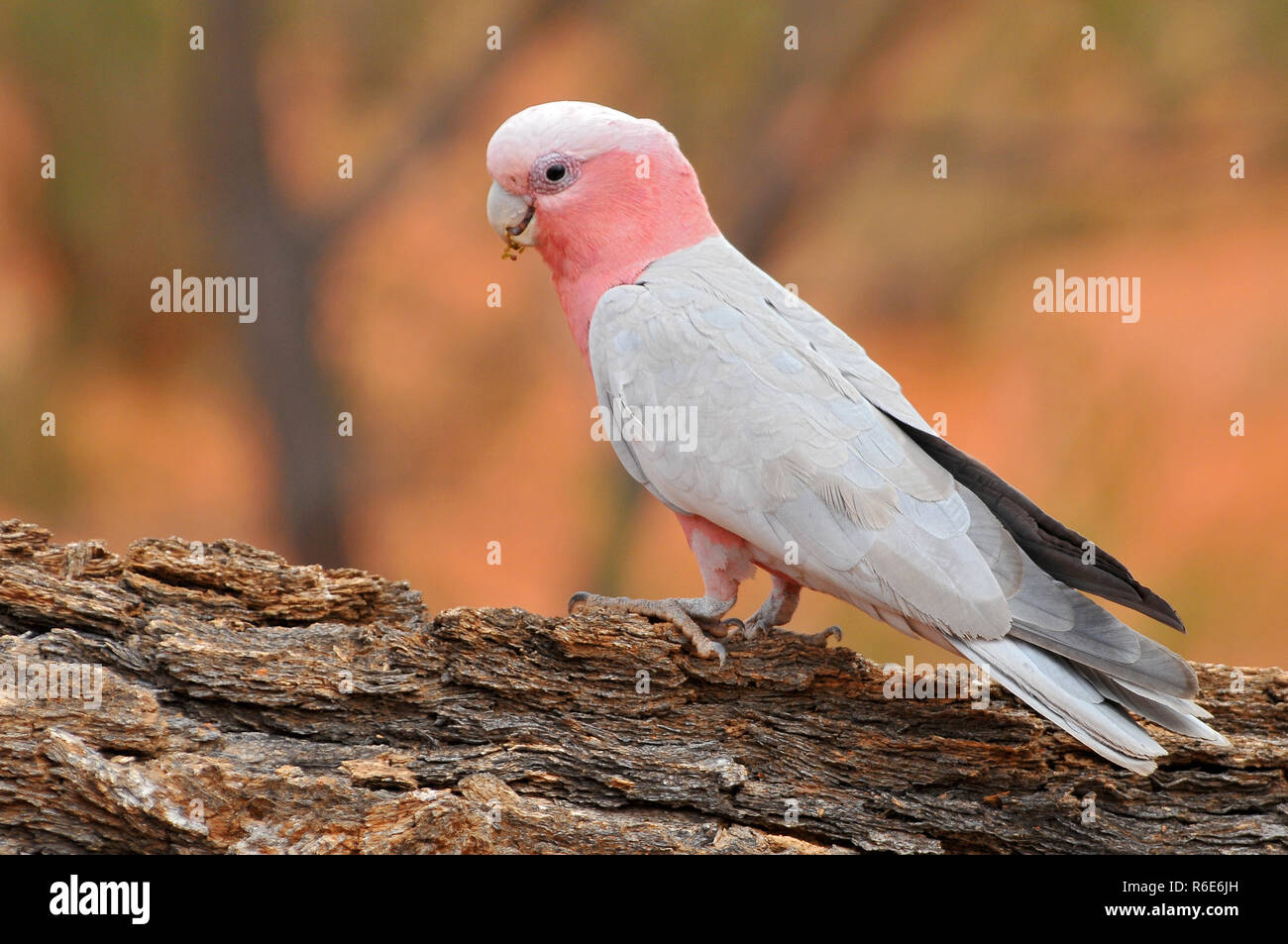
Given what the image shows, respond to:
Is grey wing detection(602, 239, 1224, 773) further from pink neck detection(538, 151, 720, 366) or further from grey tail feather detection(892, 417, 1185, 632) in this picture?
pink neck detection(538, 151, 720, 366)

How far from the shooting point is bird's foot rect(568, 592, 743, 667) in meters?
2.67

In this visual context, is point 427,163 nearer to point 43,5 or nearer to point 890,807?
point 43,5

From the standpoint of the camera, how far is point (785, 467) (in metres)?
2.49

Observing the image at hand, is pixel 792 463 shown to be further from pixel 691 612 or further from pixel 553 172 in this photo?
pixel 553 172

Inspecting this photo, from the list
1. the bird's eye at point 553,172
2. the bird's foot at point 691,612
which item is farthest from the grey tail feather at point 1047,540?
the bird's eye at point 553,172

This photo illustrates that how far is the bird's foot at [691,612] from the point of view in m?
2.67

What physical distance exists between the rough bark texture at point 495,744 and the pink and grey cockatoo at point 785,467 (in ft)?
0.75

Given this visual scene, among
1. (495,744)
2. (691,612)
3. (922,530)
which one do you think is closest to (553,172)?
(691,612)

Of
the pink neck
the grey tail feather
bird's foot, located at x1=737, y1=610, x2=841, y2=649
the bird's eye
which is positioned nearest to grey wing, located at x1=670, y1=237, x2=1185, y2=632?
the grey tail feather

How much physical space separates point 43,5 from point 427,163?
1.90 meters

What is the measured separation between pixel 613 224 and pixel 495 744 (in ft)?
4.37

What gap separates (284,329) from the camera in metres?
5.15

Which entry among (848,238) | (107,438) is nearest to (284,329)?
(107,438)

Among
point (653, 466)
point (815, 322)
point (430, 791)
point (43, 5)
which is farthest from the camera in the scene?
point (43, 5)
